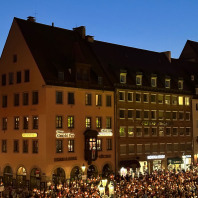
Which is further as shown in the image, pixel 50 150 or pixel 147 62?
pixel 147 62

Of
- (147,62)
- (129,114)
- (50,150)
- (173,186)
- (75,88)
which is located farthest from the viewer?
(147,62)

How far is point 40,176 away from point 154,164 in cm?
2135

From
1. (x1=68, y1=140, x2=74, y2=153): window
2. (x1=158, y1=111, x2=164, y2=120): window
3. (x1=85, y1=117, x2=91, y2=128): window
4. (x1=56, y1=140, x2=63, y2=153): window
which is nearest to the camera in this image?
(x1=56, y1=140, x2=63, y2=153): window

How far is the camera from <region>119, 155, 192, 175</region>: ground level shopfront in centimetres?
6304

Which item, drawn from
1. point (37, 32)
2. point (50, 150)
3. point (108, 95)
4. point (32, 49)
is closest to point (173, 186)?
point (50, 150)

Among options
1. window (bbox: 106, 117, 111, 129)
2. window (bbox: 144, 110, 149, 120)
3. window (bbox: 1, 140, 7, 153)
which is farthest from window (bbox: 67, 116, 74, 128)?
window (bbox: 144, 110, 149, 120)

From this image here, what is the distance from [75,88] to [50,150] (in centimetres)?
878

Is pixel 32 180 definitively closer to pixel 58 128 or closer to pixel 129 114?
pixel 58 128

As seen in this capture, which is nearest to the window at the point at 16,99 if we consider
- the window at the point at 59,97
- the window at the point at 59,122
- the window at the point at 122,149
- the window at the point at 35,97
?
the window at the point at 35,97

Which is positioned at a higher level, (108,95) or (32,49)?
(32,49)

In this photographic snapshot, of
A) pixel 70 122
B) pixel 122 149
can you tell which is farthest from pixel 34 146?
pixel 122 149

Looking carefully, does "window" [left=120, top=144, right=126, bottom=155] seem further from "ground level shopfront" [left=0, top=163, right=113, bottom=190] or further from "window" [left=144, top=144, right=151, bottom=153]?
"ground level shopfront" [left=0, top=163, right=113, bottom=190]

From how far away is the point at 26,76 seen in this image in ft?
187

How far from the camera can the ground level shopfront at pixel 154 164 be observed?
63.0m
